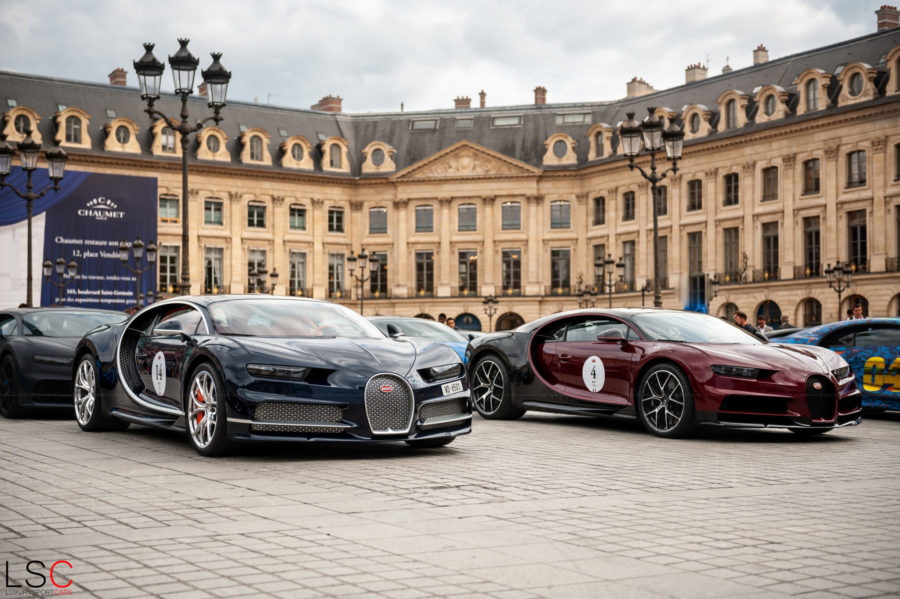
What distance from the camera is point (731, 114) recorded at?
61.3m

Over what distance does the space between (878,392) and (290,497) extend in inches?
389

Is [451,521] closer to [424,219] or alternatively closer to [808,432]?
[808,432]

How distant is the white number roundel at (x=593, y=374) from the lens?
40.2 feet

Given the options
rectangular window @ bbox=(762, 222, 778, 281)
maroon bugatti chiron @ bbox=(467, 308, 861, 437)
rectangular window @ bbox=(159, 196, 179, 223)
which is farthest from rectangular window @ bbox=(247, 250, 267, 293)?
maroon bugatti chiron @ bbox=(467, 308, 861, 437)

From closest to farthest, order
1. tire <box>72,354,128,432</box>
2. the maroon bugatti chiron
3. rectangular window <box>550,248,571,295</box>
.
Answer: the maroon bugatti chiron, tire <box>72,354,128,432</box>, rectangular window <box>550,248,571,295</box>

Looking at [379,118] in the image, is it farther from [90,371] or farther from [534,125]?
[90,371]

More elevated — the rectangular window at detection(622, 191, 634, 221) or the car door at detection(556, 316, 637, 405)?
the rectangular window at detection(622, 191, 634, 221)

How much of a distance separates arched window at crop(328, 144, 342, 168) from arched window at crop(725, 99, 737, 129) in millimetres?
25889

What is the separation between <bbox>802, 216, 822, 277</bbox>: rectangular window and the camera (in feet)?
184

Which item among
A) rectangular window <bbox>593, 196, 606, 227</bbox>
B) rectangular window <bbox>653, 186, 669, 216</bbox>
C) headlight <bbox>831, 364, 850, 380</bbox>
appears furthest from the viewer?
rectangular window <bbox>593, 196, 606, 227</bbox>

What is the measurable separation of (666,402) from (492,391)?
9.49ft

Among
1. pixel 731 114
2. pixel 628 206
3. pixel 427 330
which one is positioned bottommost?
pixel 427 330

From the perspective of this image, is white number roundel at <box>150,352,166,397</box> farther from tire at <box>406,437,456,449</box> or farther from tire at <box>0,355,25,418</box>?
tire at <box>0,355,25,418</box>

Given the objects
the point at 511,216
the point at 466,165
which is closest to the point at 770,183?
the point at 511,216
